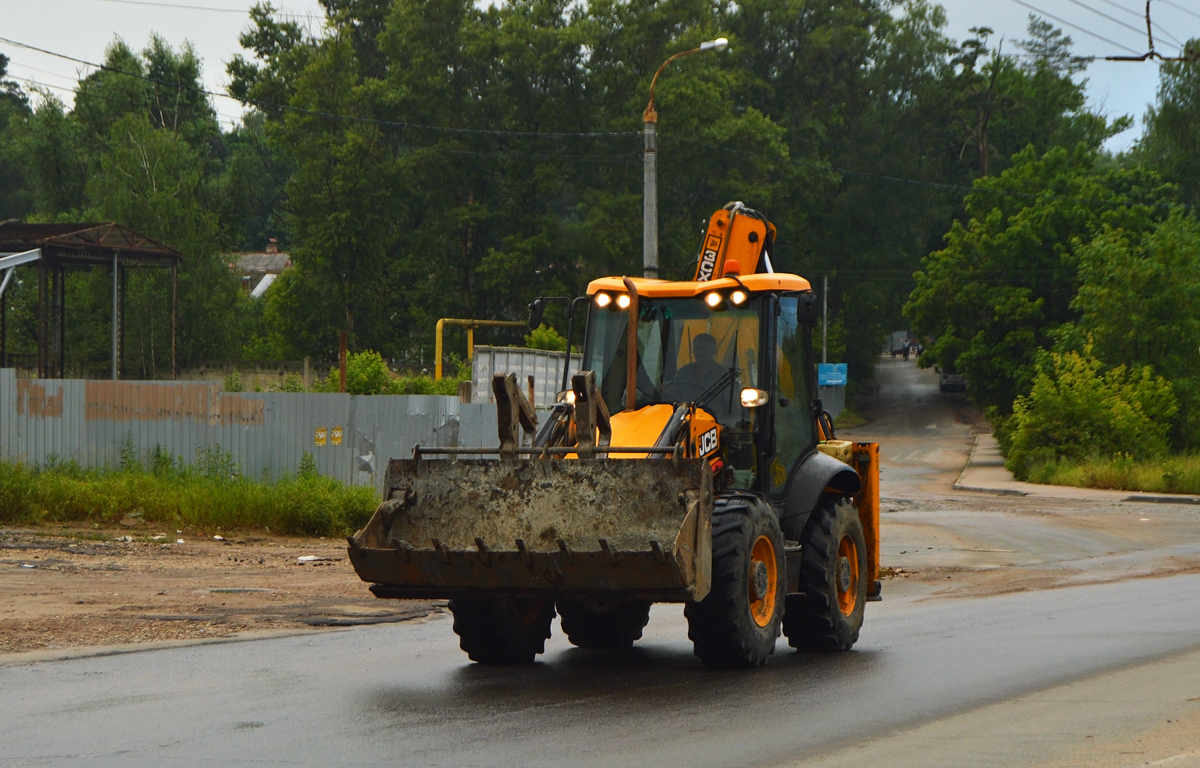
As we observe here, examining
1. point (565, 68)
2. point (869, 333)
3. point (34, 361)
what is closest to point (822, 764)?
point (34, 361)

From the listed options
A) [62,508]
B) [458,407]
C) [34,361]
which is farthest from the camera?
[34,361]

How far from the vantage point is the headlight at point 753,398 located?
32.9ft

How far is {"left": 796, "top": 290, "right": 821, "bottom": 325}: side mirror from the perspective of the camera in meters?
10.0

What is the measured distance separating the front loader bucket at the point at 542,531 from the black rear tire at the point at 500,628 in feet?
2.43

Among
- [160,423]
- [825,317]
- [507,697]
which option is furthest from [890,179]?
[507,697]

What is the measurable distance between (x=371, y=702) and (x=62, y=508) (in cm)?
1252

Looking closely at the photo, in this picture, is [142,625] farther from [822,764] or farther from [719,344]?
[822,764]

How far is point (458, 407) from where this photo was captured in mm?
23297

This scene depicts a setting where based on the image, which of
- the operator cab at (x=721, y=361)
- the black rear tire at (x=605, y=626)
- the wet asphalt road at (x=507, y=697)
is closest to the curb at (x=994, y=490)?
the wet asphalt road at (x=507, y=697)

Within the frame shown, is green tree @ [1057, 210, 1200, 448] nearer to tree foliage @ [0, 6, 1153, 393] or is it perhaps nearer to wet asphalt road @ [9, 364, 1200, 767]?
tree foliage @ [0, 6, 1153, 393]

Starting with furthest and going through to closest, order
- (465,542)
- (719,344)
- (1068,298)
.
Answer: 1. (1068,298)
2. (719,344)
3. (465,542)

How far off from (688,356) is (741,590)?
2027mm

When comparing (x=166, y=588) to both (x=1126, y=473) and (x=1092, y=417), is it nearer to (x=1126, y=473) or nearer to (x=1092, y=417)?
(x=1126, y=473)

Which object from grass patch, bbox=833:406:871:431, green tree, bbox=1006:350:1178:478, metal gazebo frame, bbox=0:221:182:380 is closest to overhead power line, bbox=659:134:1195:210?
grass patch, bbox=833:406:871:431
